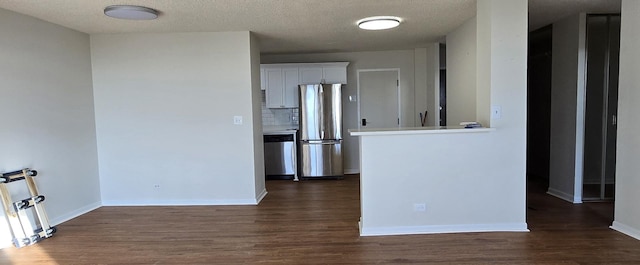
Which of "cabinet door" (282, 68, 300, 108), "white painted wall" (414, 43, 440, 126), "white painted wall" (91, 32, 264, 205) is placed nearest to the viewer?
"white painted wall" (91, 32, 264, 205)

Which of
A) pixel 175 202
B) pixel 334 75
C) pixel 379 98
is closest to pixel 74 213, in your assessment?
pixel 175 202

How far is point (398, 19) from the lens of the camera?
4.07 m

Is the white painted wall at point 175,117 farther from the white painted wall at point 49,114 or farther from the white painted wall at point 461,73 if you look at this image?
the white painted wall at point 461,73

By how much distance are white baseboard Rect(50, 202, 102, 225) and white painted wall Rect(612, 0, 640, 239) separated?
5641 millimetres

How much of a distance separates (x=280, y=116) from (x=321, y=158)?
122cm

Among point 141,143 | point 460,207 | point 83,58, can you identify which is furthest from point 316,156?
point 83,58

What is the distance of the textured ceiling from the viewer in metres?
3.37

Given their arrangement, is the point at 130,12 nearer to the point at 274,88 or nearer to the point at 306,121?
the point at 274,88

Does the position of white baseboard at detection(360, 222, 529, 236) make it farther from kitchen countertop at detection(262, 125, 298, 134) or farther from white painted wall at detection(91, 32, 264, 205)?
kitchen countertop at detection(262, 125, 298, 134)

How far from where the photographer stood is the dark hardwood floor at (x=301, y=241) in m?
2.85

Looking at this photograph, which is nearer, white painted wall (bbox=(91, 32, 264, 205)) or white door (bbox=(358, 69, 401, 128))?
white painted wall (bbox=(91, 32, 264, 205))

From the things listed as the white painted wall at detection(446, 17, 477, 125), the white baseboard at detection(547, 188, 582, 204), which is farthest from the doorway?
the white painted wall at detection(446, 17, 477, 125)

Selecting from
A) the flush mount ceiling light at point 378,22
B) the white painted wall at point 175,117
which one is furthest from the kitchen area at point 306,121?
the flush mount ceiling light at point 378,22

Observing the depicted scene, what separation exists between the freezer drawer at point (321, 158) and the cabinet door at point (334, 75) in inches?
41.5
